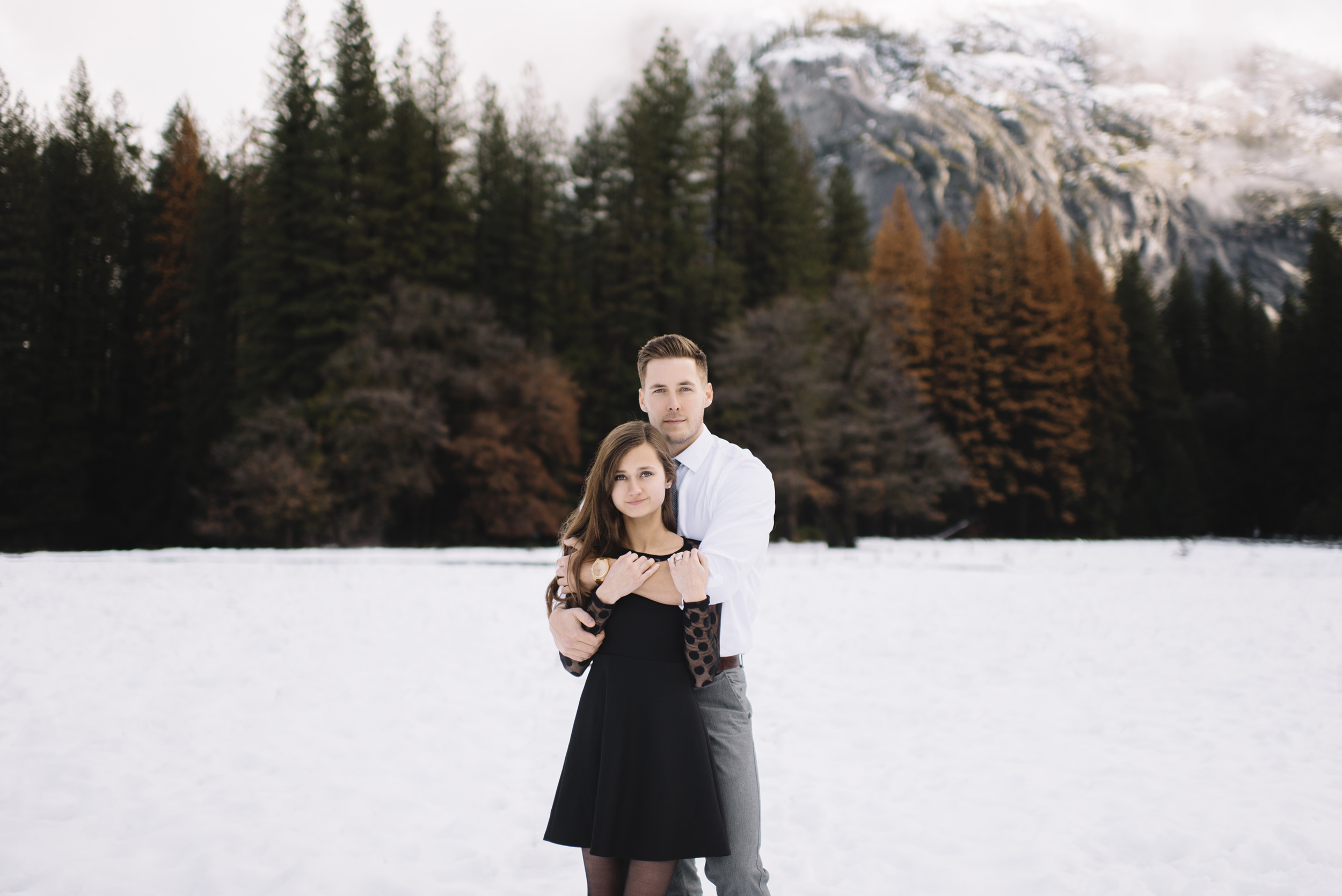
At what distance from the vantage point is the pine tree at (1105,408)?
125 feet

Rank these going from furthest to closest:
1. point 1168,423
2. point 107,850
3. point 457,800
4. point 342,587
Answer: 1. point 1168,423
2. point 342,587
3. point 457,800
4. point 107,850

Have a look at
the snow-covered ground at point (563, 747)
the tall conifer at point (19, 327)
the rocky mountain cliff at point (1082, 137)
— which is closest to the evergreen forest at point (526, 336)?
the tall conifer at point (19, 327)

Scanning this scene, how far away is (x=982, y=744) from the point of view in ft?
18.1

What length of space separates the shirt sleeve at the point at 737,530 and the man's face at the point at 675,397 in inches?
8.8

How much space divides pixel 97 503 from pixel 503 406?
57.4 ft

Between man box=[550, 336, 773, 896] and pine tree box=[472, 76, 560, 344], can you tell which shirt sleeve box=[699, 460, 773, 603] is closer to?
man box=[550, 336, 773, 896]

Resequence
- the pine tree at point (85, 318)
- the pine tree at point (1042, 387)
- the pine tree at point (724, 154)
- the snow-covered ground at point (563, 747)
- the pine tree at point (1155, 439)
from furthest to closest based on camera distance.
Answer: the pine tree at point (1155, 439), the pine tree at point (1042, 387), the pine tree at point (724, 154), the pine tree at point (85, 318), the snow-covered ground at point (563, 747)

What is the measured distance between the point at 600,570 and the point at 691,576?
0.85 feet

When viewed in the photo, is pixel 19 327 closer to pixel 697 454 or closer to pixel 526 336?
pixel 526 336

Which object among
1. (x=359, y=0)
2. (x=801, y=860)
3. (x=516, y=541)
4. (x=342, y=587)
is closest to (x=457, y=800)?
(x=801, y=860)

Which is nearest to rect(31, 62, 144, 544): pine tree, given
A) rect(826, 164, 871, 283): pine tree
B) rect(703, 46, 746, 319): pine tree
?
rect(703, 46, 746, 319): pine tree

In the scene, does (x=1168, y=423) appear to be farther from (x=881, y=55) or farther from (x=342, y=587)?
(x=881, y=55)

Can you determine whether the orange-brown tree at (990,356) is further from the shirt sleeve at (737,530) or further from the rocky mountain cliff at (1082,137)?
the rocky mountain cliff at (1082,137)

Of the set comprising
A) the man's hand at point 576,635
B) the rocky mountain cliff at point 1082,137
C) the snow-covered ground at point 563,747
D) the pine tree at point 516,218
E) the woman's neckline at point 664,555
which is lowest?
the snow-covered ground at point 563,747
